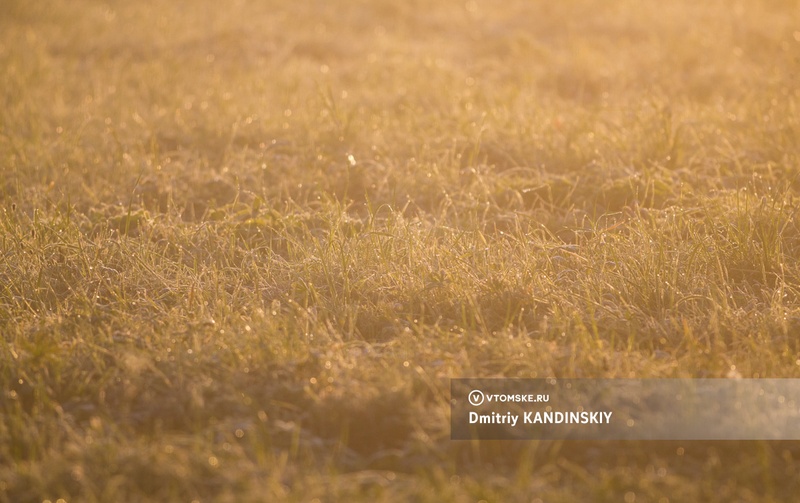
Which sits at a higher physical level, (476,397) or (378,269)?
(378,269)

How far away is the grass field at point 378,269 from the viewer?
2227mm

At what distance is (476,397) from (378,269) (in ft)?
3.01

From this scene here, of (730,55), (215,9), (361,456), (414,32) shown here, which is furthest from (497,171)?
(215,9)

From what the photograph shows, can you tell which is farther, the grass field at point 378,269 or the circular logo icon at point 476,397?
the circular logo icon at point 476,397

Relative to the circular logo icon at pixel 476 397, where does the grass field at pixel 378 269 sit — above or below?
above

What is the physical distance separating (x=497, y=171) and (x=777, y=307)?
1959 mm

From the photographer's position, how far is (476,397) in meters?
2.47

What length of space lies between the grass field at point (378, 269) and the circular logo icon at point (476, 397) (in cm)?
8

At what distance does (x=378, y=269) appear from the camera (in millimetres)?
3240

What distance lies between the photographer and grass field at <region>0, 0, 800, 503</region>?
223 cm

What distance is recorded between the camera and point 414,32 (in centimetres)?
791

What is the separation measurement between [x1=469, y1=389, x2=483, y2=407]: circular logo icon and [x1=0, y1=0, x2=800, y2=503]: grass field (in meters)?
0.08

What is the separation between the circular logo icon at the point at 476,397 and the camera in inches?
96.2

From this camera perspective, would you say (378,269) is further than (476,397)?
Yes
